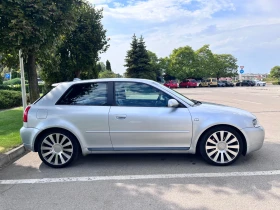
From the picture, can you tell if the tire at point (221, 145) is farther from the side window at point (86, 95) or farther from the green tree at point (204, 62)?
the green tree at point (204, 62)

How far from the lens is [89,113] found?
4.52m

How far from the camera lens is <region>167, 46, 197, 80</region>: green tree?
5988cm

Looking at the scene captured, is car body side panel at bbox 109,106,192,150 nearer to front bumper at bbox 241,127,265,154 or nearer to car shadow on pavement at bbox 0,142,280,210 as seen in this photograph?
car shadow on pavement at bbox 0,142,280,210

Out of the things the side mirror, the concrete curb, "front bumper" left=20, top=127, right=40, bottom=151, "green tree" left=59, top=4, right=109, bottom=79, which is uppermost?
"green tree" left=59, top=4, right=109, bottom=79

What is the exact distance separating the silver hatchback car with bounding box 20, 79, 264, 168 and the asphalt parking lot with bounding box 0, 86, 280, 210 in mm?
320

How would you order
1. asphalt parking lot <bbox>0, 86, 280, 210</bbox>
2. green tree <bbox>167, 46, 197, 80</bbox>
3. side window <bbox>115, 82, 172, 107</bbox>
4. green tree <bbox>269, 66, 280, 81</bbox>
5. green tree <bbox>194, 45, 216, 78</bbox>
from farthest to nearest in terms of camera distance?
green tree <bbox>269, 66, 280, 81</bbox> < green tree <bbox>194, 45, 216, 78</bbox> < green tree <bbox>167, 46, 197, 80</bbox> < side window <bbox>115, 82, 172, 107</bbox> < asphalt parking lot <bbox>0, 86, 280, 210</bbox>

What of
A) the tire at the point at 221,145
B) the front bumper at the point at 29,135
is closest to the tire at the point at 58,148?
the front bumper at the point at 29,135

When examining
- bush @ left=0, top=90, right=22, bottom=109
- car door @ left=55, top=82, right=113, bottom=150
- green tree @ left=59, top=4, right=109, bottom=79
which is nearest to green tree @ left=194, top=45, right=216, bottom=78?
green tree @ left=59, top=4, right=109, bottom=79

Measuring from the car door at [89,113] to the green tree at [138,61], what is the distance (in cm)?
3593

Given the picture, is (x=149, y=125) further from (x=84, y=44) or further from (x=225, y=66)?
(x=225, y=66)

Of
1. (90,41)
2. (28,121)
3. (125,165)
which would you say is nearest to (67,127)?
(28,121)

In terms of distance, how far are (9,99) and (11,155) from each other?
34.2ft

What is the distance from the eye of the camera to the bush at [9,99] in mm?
13900

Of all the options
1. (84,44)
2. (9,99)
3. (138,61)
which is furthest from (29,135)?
(138,61)
